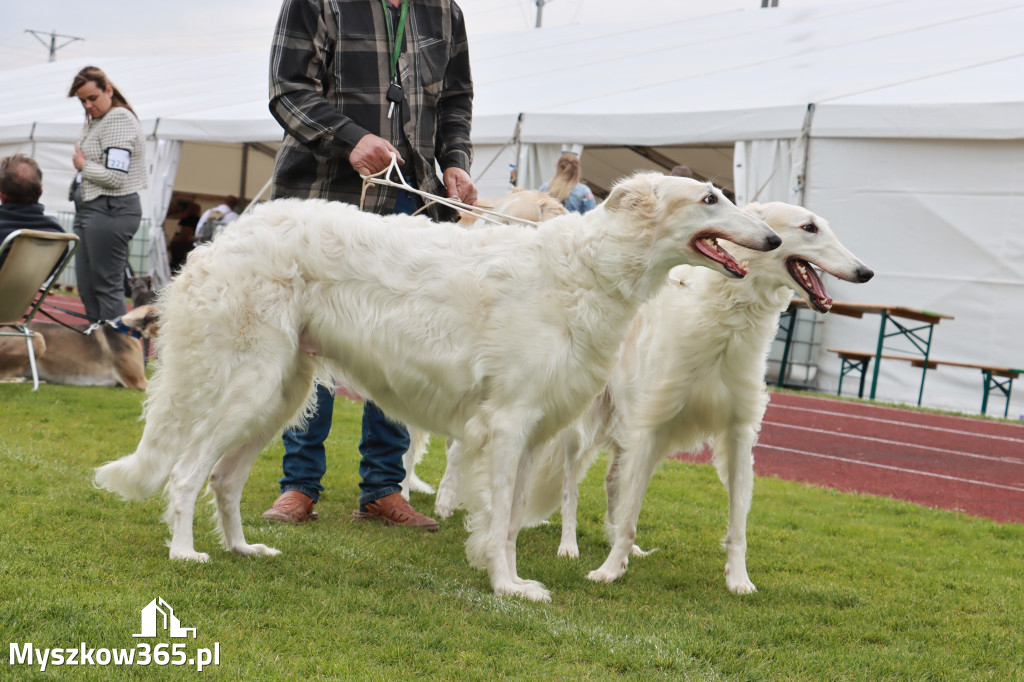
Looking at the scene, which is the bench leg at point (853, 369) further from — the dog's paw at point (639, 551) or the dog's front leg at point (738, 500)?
the dog's front leg at point (738, 500)

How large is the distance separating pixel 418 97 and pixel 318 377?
154cm

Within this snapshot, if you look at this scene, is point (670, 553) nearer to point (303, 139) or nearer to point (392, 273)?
point (392, 273)

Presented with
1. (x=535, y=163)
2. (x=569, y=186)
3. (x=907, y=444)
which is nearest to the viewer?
(x=569, y=186)

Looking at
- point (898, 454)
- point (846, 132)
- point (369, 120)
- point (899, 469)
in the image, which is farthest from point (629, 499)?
point (846, 132)

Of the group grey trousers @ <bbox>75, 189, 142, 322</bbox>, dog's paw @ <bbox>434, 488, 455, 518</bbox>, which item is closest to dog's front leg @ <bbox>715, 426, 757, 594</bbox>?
dog's paw @ <bbox>434, 488, 455, 518</bbox>

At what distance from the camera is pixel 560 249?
3.88 m

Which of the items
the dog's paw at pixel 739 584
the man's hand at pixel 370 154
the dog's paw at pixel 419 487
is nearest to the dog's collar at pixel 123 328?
the dog's paw at pixel 419 487

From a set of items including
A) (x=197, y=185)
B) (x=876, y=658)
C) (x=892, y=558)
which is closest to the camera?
(x=876, y=658)

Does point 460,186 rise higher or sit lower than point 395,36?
lower

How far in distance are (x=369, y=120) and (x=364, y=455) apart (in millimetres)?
1768

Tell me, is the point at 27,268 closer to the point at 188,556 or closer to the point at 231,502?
the point at 231,502

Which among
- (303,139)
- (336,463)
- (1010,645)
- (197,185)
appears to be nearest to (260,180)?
(197,185)

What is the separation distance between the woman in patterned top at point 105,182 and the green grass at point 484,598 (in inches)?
132

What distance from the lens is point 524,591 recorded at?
3.80 metres
